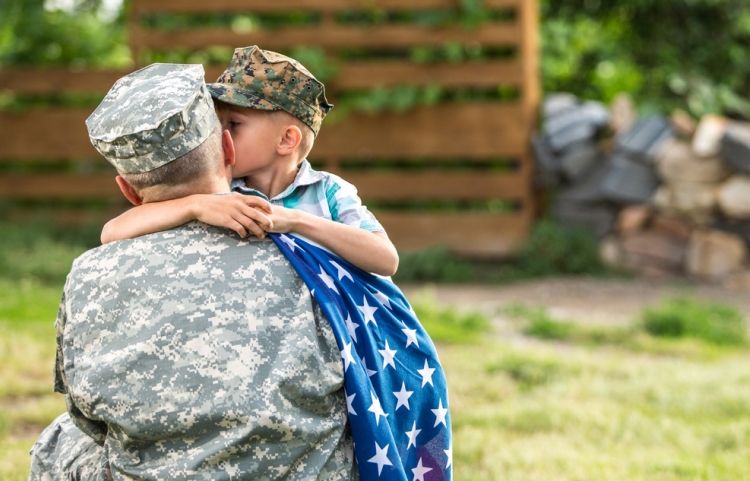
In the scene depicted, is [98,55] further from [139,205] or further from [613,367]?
[139,205]

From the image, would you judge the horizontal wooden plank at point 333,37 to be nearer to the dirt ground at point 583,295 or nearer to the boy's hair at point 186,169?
the dirt ground at point 583,295

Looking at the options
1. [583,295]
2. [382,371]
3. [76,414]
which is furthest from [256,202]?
[583,295]

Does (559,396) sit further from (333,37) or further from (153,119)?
(333,37)

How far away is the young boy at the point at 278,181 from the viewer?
220 cm

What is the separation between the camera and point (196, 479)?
6.88 feet

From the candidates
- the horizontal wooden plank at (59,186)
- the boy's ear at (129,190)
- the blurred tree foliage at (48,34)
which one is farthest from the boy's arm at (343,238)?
the blurred tree foliage at (48,34)

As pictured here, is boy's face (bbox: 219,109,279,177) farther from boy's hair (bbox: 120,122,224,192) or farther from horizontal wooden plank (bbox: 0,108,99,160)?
horizontal wooden plank (bbox: 0,108,99,160)

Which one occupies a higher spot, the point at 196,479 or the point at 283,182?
the point at 283,182

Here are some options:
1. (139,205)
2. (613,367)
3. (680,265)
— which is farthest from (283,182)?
(680,265)

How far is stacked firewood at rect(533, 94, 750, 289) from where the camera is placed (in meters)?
8.20

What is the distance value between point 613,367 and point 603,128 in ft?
13.0

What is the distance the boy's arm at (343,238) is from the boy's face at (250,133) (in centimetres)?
19

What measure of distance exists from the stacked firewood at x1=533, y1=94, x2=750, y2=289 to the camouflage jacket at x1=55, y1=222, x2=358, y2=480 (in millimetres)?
6502

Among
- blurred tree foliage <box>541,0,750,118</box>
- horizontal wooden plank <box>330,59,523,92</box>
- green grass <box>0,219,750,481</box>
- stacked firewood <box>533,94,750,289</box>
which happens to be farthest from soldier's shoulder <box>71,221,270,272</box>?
blurred tree foliage <box>541,0,750,118</box>
